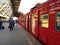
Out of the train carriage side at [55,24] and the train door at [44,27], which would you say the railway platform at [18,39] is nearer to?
the train door at [44,27]

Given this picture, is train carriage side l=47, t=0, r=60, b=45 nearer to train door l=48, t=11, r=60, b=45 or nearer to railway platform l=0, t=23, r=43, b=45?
train door l=48, t=11, r=60, b=45

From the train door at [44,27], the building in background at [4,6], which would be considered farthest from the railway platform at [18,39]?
the building in background at [4,6]

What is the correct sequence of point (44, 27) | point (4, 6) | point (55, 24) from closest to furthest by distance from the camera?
point (55, 24)
point (44, 27)
point (4, 6)

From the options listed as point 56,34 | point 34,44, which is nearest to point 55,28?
point 56,34

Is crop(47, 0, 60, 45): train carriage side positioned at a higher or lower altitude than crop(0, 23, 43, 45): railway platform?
higher

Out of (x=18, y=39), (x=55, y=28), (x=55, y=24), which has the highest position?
(x=55, y=24)

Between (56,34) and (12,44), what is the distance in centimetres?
498

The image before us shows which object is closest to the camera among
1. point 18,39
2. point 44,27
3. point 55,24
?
point 55,24

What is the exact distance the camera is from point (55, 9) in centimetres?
852

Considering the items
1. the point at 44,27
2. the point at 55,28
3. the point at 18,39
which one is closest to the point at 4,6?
the point at 18,39

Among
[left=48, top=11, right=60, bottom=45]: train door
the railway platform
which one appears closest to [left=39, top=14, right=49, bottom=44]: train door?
[left=48, top=11, right=60, bottom=45]: train door

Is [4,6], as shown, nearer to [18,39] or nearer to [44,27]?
[18,39]

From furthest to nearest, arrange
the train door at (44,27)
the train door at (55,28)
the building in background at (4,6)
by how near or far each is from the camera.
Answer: the building in background at (4,6) < the train door at (44,27) < the train door at (55,28)

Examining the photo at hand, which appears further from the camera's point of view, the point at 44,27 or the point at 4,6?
the point at 4,6
